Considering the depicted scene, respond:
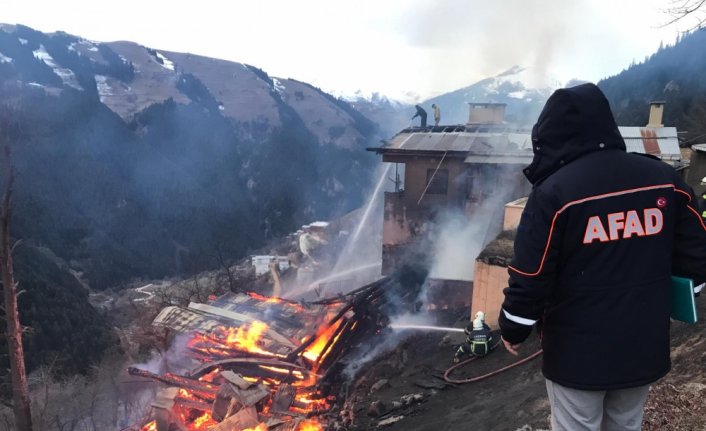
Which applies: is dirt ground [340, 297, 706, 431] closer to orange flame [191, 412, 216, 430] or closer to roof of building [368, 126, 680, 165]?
orange flame [191, 412, 216, 430]

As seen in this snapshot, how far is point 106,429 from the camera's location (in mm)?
13828

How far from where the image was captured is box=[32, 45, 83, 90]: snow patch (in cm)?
6469

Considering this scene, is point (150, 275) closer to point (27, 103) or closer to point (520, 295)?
point (27, 103)

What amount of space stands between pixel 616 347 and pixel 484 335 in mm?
6128

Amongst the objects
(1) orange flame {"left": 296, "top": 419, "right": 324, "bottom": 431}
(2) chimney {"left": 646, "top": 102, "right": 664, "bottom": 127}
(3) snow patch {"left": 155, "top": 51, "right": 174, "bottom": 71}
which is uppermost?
(3) snow patch {"left": 155, "top": 51, "right": 174, "bottom": 71}

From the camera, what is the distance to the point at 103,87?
69312 mm

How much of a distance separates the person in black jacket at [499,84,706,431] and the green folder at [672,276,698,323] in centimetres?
6

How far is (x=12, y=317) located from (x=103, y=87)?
7009 centimetres


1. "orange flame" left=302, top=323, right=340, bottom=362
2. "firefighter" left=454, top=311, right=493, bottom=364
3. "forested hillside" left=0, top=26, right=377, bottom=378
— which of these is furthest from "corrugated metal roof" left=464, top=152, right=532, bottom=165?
"forested hillside" left=0, top=26, right=377, bottom=378

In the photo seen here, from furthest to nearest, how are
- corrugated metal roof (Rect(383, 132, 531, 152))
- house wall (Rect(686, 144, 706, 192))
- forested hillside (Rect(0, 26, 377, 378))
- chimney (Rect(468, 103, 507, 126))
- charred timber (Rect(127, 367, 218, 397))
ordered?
1. forested hillside (Rect(0, 26, 377, 378))
2. chimney (Rect(468, 103, 507, 126))
3. house wall (Rect(686, 144, 706, 192))
4. corrugated metal roof (Rect(383, 132, 531, 152))
5. charred timber (Rect(127, 367, 218, 397))

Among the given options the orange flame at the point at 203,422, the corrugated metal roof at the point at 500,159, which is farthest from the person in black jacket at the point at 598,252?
the corrugated metal roof at the point at 500,159

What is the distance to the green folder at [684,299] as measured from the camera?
2391 mm

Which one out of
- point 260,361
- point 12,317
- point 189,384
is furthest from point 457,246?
point 12,317

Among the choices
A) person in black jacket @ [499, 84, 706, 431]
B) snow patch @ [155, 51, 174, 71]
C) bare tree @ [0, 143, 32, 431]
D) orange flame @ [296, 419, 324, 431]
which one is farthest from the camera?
snow patch @ [155, 51, 174, 71]
